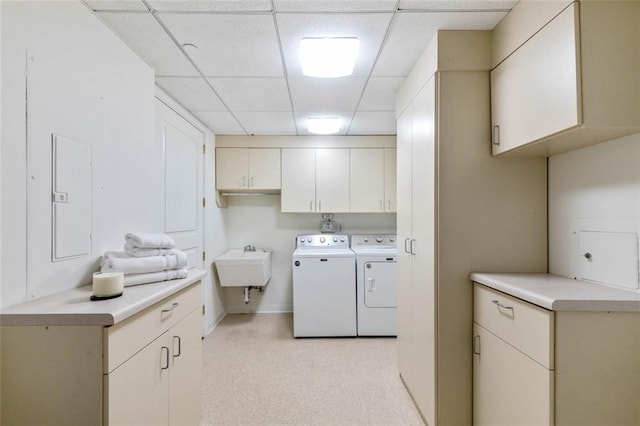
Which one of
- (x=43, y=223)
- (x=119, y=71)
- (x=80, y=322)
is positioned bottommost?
(x=80, y=322)

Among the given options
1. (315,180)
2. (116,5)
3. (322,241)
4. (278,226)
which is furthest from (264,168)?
(116,5)

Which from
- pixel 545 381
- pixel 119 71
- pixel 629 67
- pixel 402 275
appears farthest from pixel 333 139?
pixel 545 381

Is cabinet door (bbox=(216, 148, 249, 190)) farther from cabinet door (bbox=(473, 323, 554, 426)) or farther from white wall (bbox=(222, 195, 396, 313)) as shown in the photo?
cabinet door (bbox=(473, 323, 554, 426))

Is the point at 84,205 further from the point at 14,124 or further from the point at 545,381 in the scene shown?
the point at 545,381

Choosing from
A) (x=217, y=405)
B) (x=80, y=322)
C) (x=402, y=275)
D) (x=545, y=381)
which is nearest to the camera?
(x=80, y=322)

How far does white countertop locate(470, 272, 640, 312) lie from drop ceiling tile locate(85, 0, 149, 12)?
2085 mm

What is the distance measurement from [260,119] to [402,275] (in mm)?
2012

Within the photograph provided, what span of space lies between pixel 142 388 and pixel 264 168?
268 centimetres

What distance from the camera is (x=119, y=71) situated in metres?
1.54

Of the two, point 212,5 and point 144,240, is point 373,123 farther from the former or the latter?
point 144,240

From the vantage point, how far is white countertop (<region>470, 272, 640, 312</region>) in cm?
102

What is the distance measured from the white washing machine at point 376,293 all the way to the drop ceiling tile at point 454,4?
217 cm

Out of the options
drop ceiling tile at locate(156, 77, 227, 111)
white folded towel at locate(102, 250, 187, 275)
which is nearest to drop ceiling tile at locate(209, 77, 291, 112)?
drop ceiling tile at locate(156, 77, 227, 111)

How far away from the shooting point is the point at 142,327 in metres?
1.09
